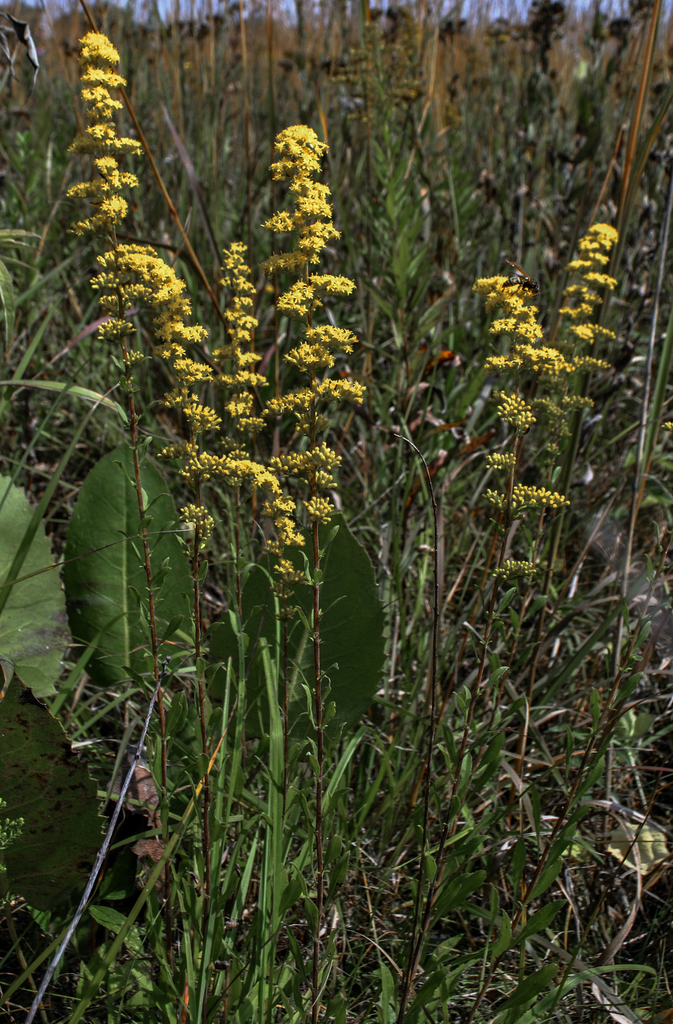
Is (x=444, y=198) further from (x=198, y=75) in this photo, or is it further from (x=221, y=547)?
(x=221, y=547)

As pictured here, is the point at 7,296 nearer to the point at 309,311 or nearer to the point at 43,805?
the point at 309,311

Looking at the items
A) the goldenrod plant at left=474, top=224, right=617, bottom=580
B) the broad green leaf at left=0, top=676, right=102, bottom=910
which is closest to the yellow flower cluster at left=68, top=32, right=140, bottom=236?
the goldenrod plant at left=474, top=224, right=617, bottom=580

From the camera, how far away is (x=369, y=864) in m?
1.52

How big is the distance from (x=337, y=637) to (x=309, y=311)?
719mm

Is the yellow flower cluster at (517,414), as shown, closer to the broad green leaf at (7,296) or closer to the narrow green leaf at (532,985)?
the narrow green leaf at (532,985)

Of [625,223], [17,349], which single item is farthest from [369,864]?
[17,349]

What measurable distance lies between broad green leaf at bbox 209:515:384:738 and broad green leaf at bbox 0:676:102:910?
0.34 meters

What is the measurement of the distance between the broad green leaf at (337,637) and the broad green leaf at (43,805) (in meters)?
0.34

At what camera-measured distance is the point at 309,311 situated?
1062 millimetres

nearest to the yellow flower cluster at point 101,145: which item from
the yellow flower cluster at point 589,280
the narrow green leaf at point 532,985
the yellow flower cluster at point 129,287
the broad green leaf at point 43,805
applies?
the yellow flower cluster at point 129,287

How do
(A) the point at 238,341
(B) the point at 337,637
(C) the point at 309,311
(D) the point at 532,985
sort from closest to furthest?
(D) the point at 532,985
(C) the point at 309,311
(A) the point at 238,341
(B) the point at 337,637

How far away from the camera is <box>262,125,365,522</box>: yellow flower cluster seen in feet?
3.35

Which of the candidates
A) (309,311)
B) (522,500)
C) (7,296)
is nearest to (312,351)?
(309,311)

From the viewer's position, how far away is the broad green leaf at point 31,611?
1508 mm
